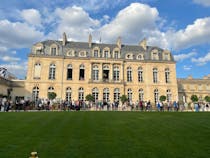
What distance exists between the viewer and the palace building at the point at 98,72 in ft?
104

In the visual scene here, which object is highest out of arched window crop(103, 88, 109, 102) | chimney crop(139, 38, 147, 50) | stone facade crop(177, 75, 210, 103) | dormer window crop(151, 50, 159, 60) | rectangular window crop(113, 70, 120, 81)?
→ chimney crop(139, 38, 147, 50)

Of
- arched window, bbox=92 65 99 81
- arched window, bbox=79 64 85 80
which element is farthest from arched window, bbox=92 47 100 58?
arched window, bbox=79 64 85 80

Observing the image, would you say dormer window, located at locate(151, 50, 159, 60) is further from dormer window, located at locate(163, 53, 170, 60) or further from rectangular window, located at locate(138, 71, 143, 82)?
rectangular window, located at locate(138, 71, 143, 82)

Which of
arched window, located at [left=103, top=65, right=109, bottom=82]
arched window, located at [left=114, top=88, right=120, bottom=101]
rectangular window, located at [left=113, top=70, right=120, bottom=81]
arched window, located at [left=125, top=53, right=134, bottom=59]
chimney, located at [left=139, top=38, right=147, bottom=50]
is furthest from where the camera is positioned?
chimney, located at [left=139, top=38, right=147, bottom=50]

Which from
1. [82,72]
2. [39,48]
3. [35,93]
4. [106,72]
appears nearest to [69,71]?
[82,72]

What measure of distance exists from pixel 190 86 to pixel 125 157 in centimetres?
4589

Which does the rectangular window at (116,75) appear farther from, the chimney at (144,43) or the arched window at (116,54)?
the chimney at (144,43)

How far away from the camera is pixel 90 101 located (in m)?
27.9

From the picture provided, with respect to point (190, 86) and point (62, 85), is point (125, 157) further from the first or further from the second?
point (190, 86)

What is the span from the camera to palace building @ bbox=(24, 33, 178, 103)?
104 feet

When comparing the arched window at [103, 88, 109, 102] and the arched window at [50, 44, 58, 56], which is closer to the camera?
the arched window at [103, 88, 109, 102]

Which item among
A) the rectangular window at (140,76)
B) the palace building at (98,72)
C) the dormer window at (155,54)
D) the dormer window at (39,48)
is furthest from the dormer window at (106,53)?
the dormer window at (39,48)

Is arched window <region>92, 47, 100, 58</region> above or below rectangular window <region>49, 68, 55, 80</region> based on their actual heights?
above

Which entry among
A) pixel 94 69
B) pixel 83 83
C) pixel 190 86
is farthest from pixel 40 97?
pixel 190 86
